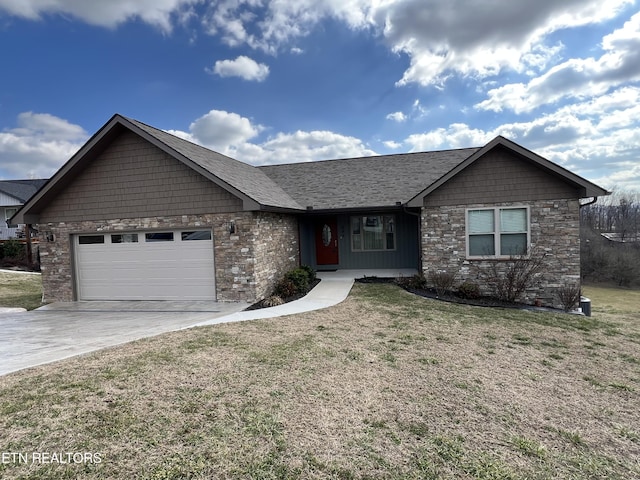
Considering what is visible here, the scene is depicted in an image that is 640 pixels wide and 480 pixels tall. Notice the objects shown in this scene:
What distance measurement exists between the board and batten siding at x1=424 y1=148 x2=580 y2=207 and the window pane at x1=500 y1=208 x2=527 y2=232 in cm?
33

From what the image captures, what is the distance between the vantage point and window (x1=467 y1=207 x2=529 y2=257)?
1038 cm

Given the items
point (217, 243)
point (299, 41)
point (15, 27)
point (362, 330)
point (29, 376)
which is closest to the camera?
point (29, 376)

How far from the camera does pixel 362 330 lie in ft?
22.9

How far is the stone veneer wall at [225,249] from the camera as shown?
965 centimetres

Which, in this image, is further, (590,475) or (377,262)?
(377,262)

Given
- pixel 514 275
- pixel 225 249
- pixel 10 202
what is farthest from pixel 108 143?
pixel 10 202

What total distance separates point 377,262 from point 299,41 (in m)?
9.54

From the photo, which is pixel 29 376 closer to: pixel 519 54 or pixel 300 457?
pixel 300 457

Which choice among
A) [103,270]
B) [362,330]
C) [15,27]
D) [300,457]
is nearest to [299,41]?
[15,27]

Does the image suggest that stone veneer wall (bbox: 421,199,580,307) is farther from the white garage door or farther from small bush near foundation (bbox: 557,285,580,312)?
the white garage door

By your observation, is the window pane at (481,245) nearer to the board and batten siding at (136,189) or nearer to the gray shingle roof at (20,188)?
the board and batten siding at (136,189)

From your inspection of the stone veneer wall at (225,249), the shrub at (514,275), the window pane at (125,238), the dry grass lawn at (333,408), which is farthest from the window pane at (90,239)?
the shrub at (514,275)

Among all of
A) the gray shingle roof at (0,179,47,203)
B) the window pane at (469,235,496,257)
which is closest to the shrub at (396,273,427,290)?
the window pane at (469,235,496,257)

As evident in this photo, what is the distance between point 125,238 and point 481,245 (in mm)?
10810
